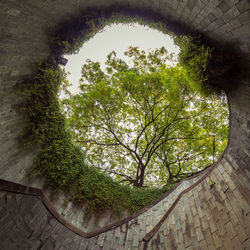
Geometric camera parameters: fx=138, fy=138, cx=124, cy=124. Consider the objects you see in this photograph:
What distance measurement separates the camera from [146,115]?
9.28 meters

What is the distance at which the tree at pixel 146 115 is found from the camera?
807 cm

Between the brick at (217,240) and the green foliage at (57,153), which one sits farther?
the green foliage at (57,153)

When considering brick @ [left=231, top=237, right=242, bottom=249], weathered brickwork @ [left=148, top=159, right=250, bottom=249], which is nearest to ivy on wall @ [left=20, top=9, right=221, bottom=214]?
weathered brickwork @ [left=148, top=159, right=250, bottom=249]

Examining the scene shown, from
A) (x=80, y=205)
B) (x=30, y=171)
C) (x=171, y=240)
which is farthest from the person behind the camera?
(x=80, y=205)

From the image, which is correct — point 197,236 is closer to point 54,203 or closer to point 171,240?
point 171,240

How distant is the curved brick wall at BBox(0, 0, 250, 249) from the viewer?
2.81m

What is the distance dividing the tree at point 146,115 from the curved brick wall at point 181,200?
3.57m

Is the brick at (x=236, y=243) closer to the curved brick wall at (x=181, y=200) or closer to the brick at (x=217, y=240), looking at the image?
the curved brick wall at (x=181, y=200)

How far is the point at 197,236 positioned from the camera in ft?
11.9

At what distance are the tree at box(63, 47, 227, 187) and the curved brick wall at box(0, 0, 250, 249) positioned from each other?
3571mm

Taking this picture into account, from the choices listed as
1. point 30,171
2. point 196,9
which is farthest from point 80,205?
point 196,9

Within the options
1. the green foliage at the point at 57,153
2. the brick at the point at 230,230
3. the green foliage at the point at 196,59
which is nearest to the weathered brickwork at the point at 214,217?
the brick at the point at 230,230

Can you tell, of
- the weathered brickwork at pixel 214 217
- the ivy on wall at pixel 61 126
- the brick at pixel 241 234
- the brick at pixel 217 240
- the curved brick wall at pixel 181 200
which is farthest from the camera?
the ivy on wall at pixel 61 126

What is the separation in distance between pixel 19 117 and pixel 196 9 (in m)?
5.46
